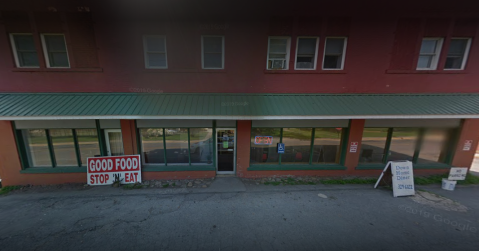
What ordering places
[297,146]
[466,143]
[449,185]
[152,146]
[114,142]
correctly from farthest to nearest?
[297,146]
[466,143]
[152,146]
[114,142]
[449,185]

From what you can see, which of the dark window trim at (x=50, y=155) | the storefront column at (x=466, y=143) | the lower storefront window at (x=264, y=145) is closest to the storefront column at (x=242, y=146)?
the lower storefront window at (x=264, y=145)

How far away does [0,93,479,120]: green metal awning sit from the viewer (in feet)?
16.9

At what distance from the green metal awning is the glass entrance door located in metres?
1.31

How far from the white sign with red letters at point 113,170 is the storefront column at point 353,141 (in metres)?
8.72

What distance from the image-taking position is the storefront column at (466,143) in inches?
254

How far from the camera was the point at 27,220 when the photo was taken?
4.32 m

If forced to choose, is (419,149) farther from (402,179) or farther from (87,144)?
(87,144)

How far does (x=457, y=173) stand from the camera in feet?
20.3

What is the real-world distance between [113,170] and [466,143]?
48.4 ft

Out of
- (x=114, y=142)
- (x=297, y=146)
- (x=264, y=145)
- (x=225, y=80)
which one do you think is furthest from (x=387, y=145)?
(x=114, y=142)

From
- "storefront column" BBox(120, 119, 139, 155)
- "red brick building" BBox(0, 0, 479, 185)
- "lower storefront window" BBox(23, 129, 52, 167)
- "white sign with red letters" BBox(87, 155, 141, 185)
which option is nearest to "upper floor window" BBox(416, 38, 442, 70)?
"red brick building" BBox(0, 0, 479, 185)

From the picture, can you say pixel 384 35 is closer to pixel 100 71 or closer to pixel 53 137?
pixel 100 71

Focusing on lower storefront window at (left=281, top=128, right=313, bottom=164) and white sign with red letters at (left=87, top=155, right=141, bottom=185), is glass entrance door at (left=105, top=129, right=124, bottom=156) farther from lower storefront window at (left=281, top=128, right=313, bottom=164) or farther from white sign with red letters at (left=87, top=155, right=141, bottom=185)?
lower storefront window at (left=281, top=128, right=313, bottom=164)

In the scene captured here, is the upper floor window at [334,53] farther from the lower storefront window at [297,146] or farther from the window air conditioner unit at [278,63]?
the lower storefront window at [297,146]
